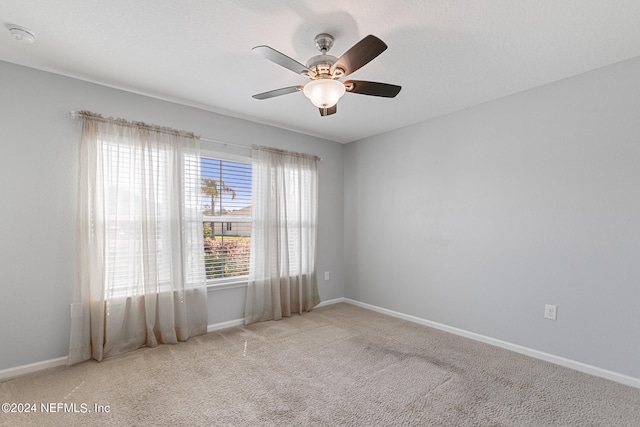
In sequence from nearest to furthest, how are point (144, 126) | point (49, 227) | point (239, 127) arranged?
1. point (49, 227)
2. point (144, 126)
3. point (239, 127)

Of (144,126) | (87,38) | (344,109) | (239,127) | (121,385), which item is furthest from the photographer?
(239,127)

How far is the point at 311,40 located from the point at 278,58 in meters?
0.49

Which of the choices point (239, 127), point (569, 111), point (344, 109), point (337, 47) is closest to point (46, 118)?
point (239, 127)

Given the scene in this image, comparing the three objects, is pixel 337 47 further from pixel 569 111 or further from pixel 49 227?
pixel 49 227

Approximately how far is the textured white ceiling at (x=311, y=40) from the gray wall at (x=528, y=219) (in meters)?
0.37

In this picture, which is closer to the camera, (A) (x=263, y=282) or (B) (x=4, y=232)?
(B) (x=4, y=232)

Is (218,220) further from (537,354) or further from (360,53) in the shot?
(537,354)

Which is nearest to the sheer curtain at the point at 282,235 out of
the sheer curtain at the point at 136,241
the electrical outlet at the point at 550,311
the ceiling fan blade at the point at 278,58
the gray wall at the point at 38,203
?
the sheer curtain at the point at 136,241

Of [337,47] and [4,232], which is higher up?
[337,47]

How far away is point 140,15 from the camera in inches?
74.2

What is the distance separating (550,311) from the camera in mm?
2736

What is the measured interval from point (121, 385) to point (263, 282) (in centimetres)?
175

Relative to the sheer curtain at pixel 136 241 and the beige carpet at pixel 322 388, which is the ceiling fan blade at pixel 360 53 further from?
the beige carpet at pixel 322 388

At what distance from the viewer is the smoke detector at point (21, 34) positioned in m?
1.99
